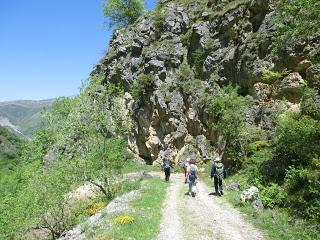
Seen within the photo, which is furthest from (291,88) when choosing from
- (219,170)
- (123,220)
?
(123,220)

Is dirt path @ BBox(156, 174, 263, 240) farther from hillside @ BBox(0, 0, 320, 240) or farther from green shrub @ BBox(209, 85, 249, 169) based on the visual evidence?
green shrub @ BBox(209, 85, 249, 169)

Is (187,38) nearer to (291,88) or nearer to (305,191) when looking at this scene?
(291,88)

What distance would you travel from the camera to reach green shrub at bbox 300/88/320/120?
2878 centimetres

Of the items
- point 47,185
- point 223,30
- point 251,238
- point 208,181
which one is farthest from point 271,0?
point 251,238

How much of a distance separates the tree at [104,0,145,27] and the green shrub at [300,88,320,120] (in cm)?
6467

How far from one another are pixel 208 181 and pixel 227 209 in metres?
15.5

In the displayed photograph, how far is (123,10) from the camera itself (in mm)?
88688

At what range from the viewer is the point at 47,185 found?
34.4 m

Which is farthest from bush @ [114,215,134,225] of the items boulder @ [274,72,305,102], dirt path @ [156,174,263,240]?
boulder @ [274,72,305,102]

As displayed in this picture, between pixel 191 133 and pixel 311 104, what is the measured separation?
29590 millimetres

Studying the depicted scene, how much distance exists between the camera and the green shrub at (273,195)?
2270 centimetres

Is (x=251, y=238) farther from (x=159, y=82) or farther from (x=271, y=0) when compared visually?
(x=159, y=82)

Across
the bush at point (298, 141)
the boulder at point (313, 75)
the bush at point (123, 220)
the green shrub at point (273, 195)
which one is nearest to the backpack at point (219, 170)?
the green shrub at point (273, 195)

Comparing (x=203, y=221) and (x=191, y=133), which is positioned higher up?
(x=191, y=133)
